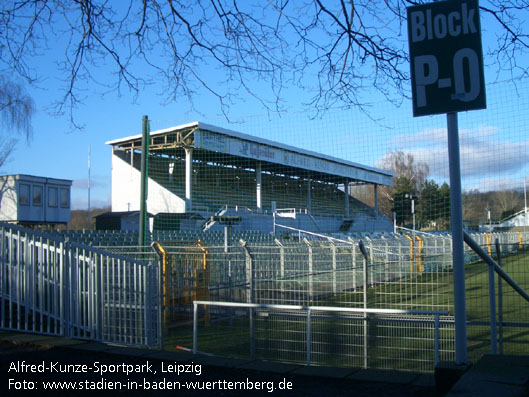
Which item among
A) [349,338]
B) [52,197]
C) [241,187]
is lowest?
[349,338]

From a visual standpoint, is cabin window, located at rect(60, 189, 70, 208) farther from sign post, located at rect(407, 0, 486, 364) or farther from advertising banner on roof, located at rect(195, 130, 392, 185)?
sign post, located at rect(407, 0, 486, 364)

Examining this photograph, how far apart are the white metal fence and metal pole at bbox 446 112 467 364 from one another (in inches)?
173

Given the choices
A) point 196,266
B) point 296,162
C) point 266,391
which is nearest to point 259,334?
point 196,266

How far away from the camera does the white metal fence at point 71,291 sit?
6625 mm

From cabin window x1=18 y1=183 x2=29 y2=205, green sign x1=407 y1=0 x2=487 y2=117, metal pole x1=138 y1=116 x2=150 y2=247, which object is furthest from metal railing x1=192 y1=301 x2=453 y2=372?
cabin window x1=18 y1=183 x2=29 y2=205

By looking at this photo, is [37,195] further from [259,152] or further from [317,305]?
[317,305]

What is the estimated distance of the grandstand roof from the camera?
14672 mm

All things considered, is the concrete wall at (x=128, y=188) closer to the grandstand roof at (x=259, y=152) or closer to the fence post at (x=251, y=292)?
the grandstand roof at (x=259, y=152)

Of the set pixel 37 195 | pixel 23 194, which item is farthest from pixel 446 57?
pixel 37 195

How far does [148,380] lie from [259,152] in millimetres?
13031

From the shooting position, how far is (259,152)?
56.5 feet

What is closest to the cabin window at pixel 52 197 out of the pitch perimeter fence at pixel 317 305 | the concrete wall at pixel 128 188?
the concrete wall at pixel 128 188

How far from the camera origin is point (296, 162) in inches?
651

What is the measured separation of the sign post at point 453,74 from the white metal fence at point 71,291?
4.50 metres
